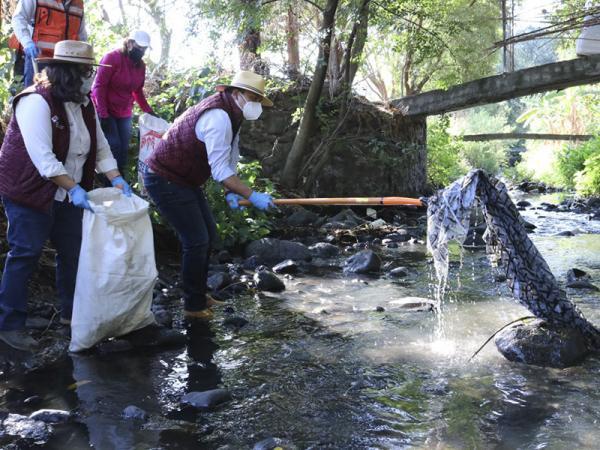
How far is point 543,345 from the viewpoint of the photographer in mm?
3854

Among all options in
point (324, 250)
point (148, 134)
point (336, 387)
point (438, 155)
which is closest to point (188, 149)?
point (148, 134)

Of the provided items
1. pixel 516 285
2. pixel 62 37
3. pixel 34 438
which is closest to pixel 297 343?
pixel 516 285

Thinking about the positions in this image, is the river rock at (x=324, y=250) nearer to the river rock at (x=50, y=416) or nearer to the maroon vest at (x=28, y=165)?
the maroon vest at (x=28, y=165)

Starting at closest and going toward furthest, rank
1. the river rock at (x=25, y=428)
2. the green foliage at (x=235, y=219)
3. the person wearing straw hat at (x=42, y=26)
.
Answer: the river rock at (x=25, y=428)
the person wearing straw hat at (x=42, y=26)
the green foliage at (x=235, y=219)

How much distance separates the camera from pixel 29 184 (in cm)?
363

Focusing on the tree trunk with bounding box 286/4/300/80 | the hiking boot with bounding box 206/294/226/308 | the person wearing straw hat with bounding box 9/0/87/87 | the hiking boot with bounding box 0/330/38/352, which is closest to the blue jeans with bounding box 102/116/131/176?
the person wearing straw hat with bounding box 9/0/87/87

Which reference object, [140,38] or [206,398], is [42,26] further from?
[206,398]

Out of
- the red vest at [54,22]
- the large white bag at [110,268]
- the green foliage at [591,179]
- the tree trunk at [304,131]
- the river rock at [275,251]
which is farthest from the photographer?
the green foliage at [591,179]

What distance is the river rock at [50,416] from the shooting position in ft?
9.95

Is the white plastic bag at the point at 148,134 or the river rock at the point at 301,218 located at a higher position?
the white plastic bag at the point at 148,134

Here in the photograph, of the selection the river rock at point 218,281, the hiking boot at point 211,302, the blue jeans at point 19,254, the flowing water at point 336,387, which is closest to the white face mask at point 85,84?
the blue jeans at point 19,254

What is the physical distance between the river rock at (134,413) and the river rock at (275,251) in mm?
4263

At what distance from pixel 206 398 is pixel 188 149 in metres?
1.87

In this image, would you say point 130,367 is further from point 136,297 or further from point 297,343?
point 297,343
